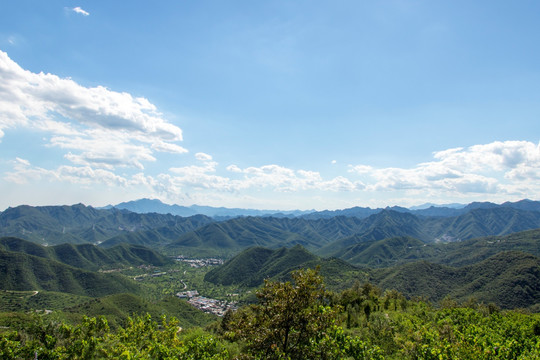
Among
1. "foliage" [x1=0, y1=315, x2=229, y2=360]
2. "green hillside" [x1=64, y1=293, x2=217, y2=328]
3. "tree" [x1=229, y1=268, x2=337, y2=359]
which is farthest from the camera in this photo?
"green hillside" [x1=64, y1=293, x2=217, y2=328]

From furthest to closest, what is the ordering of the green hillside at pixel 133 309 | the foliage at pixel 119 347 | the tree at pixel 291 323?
1. the green hillside at pixel 133 309
2. the foliage at pixel 119 347
3. the tree at pixel 291 323

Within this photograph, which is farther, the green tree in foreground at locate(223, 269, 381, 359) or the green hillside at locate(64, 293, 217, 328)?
the green hillside at locate(64, 293, 217, 328)

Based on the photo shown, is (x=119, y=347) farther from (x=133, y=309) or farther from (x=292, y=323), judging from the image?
(x=133, y=309)

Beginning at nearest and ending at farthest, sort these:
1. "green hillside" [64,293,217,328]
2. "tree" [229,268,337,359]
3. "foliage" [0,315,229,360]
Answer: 1. "tree" [229,268,337,359]
2. "foliage" [0,315,229,360]
3. "green hillside" [64,293,217,328]

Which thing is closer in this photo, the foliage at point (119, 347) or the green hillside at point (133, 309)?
the foliage at point (119, 347)

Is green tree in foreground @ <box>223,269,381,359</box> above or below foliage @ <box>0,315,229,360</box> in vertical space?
above

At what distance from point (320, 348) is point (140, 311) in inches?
6244

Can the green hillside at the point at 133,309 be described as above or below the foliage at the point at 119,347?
below

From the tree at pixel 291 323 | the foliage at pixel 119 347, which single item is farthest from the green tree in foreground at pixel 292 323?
the foliage at pixel 119 347

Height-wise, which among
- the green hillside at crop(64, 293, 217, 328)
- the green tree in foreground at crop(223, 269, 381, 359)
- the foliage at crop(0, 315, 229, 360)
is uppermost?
the green tree in foreground at crop(223, 269, 381, 359)

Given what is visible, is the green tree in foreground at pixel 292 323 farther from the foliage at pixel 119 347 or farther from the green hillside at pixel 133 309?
the green hillside at pixel 133 309

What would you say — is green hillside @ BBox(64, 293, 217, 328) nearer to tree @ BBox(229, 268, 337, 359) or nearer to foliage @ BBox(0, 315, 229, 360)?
foliage @ BBox(0, 315, 229, 360)

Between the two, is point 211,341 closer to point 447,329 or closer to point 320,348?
point 320,348

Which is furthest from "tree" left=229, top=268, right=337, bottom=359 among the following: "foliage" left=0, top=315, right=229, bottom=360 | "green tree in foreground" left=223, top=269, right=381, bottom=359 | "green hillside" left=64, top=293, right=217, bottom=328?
"green hillside" left=64, top=293, right=217, bottom=328
